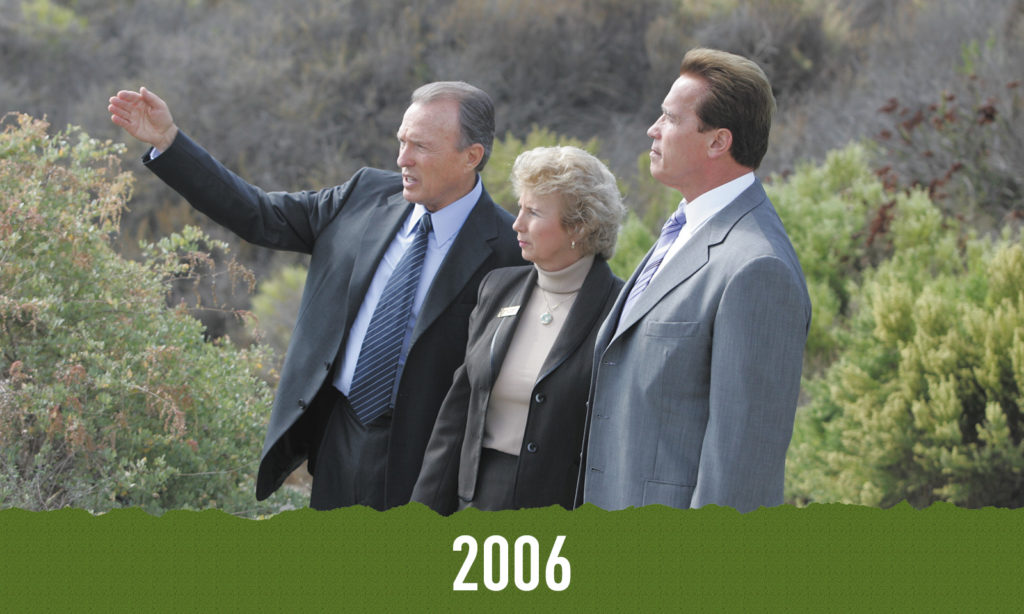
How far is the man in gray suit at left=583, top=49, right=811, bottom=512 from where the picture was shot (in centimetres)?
229

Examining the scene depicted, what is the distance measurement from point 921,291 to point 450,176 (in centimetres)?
383

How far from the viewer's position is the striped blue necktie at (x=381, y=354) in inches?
127

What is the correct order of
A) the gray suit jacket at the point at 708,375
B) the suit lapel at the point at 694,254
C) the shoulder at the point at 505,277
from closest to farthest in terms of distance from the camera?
the gray suit jacket at the point at 708,375, the suit lapel at the point at 694,254, the shoulder at the point at 505,277

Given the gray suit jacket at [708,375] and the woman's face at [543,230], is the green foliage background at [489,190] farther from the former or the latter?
the gray suit jacket at [708,375]

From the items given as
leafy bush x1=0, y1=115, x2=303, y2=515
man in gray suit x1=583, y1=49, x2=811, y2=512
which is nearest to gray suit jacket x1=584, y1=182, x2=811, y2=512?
man in gray suit x1=583, y1=49, x2=811, y2=512

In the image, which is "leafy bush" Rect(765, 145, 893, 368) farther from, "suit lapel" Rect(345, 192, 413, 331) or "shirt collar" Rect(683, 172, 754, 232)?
"shirt collar" Rect(683, 172, 754, 232)

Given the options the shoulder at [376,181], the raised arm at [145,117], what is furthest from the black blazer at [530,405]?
the raised arm at [145,117]

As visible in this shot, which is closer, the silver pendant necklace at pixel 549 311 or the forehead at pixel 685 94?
the forehead at pixel 685 94

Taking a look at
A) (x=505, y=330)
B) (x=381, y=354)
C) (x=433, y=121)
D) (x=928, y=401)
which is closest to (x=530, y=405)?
(x=505, y=330)

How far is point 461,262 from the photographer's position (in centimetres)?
329

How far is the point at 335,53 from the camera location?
587 inches

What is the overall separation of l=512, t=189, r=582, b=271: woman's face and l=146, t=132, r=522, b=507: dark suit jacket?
389 mm

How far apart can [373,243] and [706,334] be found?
1.35 metres

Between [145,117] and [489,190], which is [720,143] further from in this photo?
[489,190]
